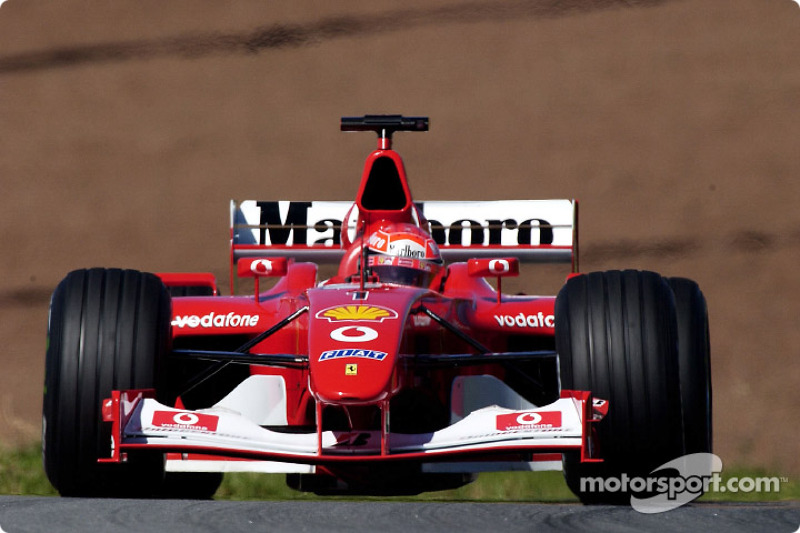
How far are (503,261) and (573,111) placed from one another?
5.85 m

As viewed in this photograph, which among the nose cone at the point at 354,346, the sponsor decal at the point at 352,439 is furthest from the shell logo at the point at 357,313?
the sponsor decal at the point at 352,439

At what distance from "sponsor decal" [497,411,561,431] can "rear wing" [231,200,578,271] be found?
3.42 metres

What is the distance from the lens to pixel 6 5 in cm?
1430

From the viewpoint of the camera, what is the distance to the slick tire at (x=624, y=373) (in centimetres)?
580

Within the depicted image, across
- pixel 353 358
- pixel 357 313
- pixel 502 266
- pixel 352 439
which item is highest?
pixel 502 266

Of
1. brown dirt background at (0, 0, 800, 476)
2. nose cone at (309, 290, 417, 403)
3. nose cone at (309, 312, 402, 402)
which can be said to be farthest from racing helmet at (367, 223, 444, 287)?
brown dirt background at (0, 0, 800, 476)

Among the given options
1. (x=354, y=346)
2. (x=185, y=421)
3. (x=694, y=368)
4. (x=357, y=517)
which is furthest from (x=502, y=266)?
(x=357, y=517)

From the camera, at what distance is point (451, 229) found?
919 cm

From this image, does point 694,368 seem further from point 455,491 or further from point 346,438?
point 455,491

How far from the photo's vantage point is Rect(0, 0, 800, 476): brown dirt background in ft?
40.6

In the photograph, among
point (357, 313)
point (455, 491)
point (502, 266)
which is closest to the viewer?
point (357, 313)

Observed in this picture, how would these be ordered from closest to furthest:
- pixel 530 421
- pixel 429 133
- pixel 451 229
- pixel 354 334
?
pixel 530 421 < pixel 354 334 < pixel 451 229 < pixel 429 133

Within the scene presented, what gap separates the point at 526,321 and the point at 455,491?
270cm

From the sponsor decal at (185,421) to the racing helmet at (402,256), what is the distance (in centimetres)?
206
